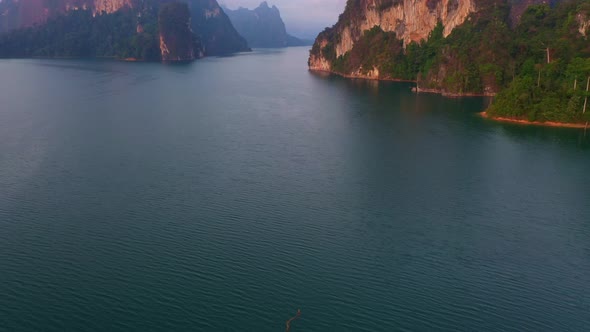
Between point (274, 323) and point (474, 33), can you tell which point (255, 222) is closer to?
point (274, 323)

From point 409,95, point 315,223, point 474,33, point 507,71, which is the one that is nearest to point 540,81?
point 507,71

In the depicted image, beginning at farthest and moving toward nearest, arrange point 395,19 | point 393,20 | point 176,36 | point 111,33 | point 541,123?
point 111,33
point 176,36
point 393,20
point 395,19
point 541,123

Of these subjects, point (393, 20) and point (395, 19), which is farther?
point (393, 20)

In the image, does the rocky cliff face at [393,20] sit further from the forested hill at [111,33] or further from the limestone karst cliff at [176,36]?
the forested hill at [111,33]

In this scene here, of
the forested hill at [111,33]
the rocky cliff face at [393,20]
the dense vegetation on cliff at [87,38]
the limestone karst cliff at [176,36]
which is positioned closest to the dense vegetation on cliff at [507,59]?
the rocky cliff face at [393,20]

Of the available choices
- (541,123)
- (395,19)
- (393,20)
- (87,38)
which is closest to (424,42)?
(395,19)

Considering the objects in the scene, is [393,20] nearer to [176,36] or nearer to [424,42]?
[424,42]

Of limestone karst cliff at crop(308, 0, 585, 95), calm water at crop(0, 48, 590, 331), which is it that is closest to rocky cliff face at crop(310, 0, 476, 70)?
limestone karst cliff at crop(308, 0, 585, 95)
